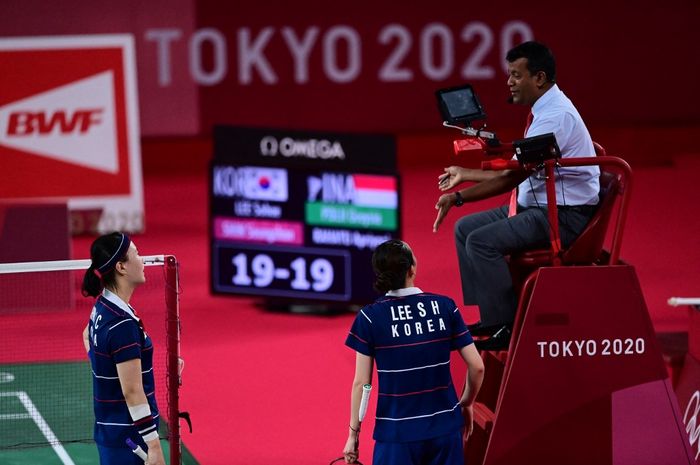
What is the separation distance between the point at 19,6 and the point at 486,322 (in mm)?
11236

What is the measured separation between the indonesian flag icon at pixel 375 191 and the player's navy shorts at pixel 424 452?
16.6ft

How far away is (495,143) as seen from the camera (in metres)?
6.27

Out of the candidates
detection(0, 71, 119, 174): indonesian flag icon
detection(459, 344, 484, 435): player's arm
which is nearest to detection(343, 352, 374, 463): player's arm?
detection(459, 344, 484, 435): player's arm

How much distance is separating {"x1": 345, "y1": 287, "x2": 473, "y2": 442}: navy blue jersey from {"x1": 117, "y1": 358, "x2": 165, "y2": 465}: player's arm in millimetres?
826

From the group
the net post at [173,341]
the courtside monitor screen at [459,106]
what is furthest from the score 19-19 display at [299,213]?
the net post at [173,341]

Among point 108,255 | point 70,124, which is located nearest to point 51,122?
point 70,124

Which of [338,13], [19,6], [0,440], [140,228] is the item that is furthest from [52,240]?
[338,13]

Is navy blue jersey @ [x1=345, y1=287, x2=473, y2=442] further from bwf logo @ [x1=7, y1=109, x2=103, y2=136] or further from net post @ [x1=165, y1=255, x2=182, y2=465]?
bwf logo @ [x1=7, y1=109, x2=103, y2=136]

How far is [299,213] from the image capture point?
35.6 ft

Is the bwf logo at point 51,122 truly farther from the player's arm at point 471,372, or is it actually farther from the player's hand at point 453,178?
the player's arm at point 471,372

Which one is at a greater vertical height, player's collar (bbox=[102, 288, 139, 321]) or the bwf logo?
the bwf logo

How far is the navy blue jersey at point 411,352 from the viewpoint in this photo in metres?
5.37

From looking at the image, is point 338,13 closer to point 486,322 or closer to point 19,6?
point 19,6

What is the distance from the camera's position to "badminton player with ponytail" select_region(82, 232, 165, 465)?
526cm
